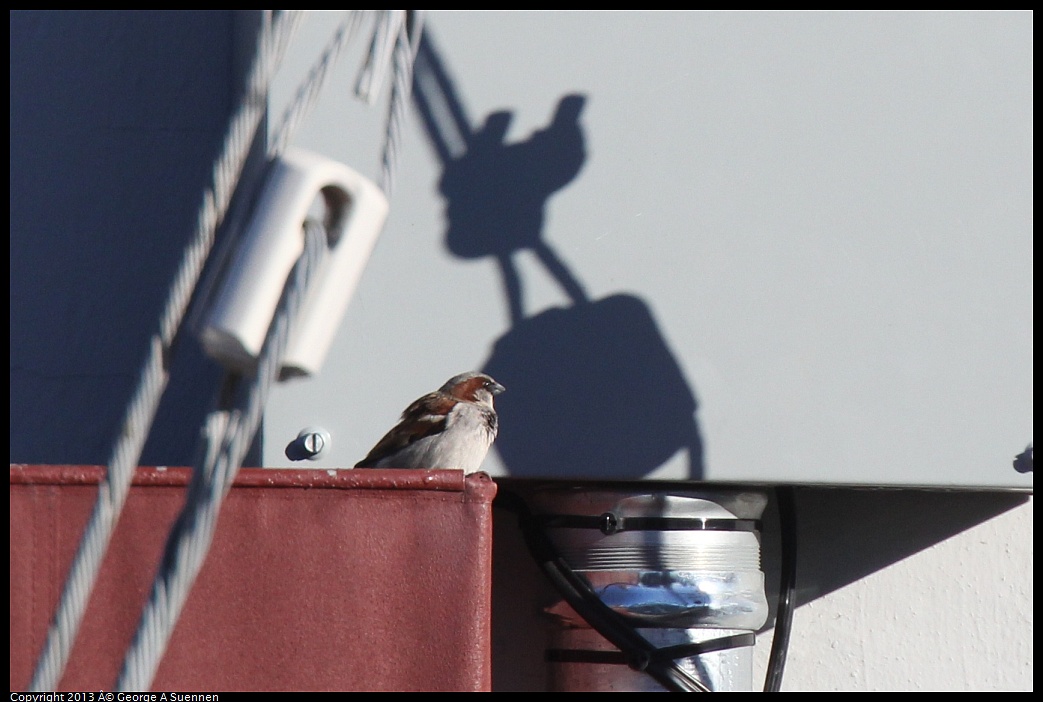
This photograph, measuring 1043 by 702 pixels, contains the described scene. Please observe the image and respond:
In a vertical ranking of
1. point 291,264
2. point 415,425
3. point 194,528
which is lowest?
point 194,528

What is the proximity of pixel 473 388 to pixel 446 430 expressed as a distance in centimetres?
45

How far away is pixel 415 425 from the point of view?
9.90ft

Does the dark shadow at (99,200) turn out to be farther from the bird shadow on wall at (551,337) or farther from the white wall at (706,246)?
the bird shadow on wall at (551,337)

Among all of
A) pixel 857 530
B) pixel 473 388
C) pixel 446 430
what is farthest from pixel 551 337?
pixel 857 530

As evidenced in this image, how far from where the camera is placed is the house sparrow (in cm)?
277

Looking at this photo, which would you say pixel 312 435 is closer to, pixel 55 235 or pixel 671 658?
pixel 671 658

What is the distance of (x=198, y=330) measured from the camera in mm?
1225

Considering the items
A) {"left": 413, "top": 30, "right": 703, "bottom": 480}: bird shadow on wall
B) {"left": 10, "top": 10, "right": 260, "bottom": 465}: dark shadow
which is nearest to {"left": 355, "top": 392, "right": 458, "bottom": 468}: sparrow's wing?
{"left": 413, "top": 30, "right": 703, "bottom": 480}: bird shadow on wall

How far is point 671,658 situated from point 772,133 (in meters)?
1.23

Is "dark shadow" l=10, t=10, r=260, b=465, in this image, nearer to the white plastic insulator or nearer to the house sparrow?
the house sparrow

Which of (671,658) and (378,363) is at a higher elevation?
(378,363)

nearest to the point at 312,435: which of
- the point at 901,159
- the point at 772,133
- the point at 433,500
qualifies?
the point at 433,500

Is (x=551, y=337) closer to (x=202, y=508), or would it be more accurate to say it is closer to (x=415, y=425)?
(x=415, y=425)

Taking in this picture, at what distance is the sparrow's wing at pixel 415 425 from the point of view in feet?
9.06
